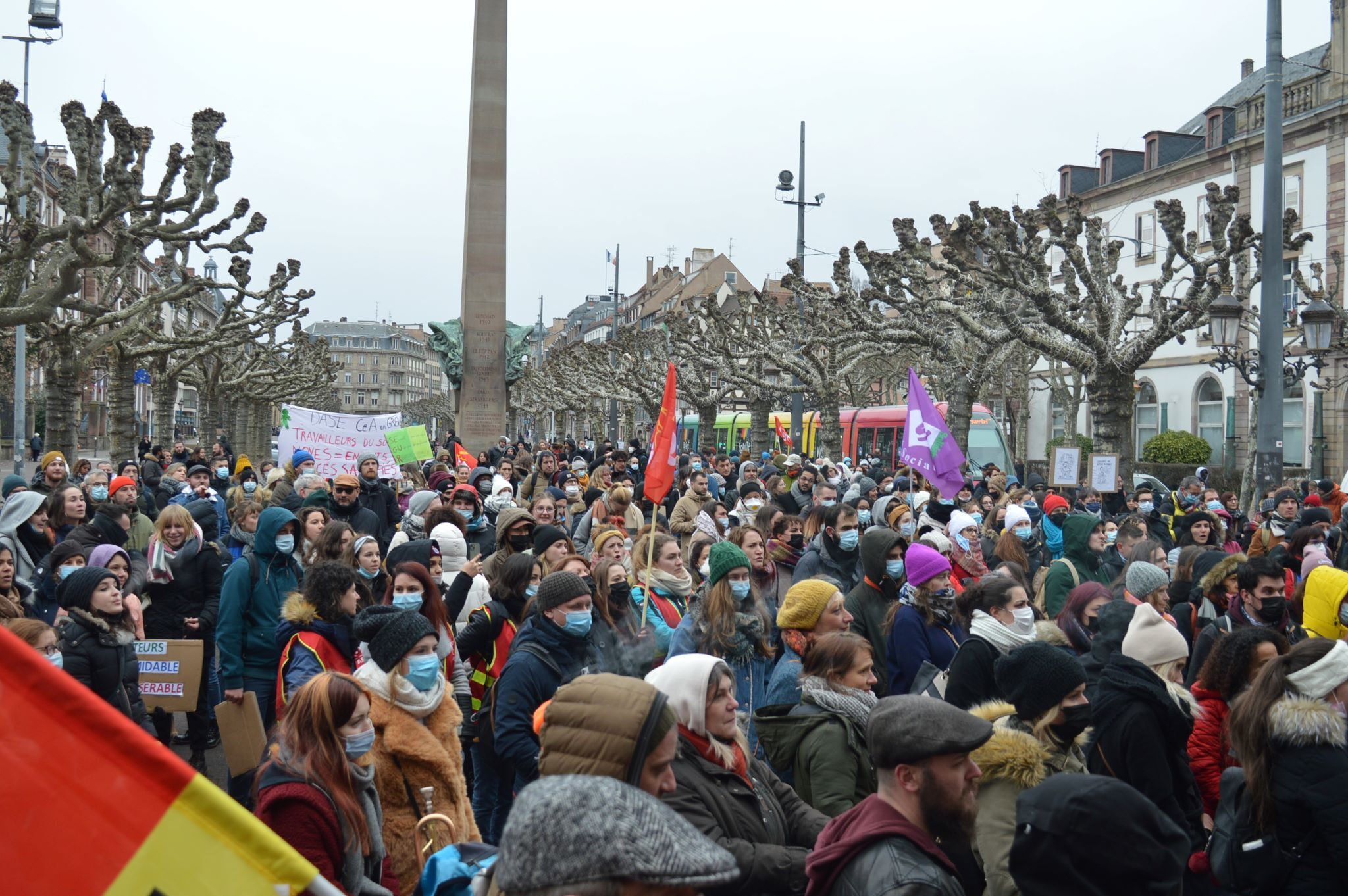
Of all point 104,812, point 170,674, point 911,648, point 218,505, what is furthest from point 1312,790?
point 218,505

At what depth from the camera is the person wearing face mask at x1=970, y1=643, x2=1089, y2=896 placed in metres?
3.06

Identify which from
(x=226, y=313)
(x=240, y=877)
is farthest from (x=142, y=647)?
(x=226, y=313)

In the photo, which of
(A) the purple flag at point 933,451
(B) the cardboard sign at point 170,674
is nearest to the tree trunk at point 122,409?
→ (A) the purple flag at point 933,451

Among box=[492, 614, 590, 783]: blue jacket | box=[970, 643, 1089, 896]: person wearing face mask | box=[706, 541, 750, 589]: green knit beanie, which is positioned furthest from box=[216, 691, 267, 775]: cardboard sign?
box=[970, 643, 1089, 896]: person wearing face mask

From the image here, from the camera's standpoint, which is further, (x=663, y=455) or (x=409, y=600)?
(x=663, y=455)

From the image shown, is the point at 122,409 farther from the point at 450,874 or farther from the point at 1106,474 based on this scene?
the point at 450,874

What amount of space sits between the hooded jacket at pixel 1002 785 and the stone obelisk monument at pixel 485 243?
19.8 metres

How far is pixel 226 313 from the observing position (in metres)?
27.4

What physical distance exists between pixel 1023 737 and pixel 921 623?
84.2 inches

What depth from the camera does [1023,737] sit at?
320cm

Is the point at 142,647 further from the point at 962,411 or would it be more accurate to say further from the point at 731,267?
the point at 731,267

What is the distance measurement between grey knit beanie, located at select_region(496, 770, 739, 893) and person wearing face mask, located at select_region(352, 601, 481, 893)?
1974mm

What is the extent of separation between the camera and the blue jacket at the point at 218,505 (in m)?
10.8

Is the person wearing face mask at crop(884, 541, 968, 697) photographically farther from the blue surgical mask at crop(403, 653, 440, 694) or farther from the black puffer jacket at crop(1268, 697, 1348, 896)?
the blue surgical mask at crop(403, 653, 440, 694)
